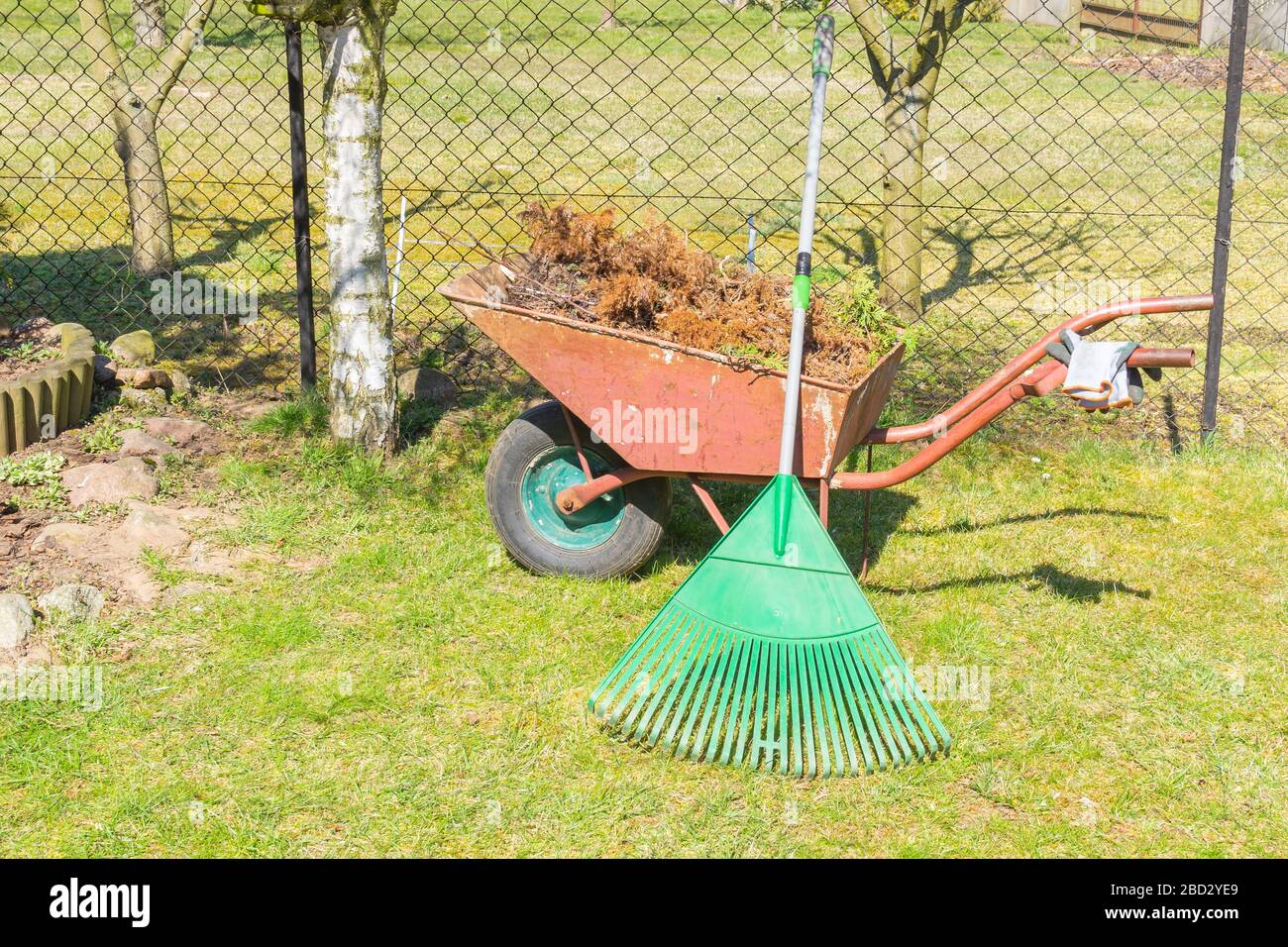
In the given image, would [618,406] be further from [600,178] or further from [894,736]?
[600,178]

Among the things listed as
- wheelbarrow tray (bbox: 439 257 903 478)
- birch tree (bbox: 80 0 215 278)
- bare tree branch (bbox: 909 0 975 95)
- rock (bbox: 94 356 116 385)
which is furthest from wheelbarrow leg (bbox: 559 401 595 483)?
birch tree (bbox: 80 0 215 278)

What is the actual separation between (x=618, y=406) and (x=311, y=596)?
126cm

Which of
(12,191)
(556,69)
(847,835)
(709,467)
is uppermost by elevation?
(556,69)

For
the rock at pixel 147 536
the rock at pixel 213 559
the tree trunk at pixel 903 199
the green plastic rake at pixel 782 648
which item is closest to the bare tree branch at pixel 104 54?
the rock at pixel 147 536

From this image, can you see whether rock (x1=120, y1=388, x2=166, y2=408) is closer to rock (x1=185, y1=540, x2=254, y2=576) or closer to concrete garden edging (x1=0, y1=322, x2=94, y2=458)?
concrete garden edging (x1=0, y1=322, x2=94, y2=458)

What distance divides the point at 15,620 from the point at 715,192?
7.30 m

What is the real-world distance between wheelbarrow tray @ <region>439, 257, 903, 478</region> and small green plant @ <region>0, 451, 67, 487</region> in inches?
74.5

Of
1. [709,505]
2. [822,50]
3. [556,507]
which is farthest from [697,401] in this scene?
[822,50]

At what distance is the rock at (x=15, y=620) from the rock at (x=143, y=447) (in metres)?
1.15

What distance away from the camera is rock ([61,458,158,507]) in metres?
4.67

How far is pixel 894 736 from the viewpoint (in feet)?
12.4

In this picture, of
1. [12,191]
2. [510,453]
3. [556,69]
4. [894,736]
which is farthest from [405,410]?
[556,69]

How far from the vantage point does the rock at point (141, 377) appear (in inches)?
220

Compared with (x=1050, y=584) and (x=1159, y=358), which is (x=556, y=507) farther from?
(x=1159, y=358)
